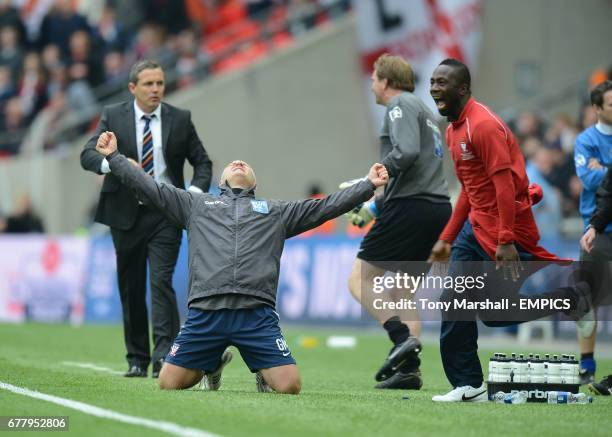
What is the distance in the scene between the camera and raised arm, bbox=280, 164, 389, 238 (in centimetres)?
918

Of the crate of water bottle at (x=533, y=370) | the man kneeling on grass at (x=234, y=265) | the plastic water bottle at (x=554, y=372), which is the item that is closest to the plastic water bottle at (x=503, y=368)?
the crate of water bottle at (x=533, y=370)

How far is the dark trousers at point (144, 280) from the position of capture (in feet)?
36.0

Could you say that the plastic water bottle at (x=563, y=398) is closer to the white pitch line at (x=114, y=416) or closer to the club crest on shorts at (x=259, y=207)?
the club crest on shorts at (x=259, y=207)

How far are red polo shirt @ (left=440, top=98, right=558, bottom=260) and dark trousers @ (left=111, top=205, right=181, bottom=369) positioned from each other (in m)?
2.78

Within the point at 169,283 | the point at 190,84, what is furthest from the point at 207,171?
the point at 190,84

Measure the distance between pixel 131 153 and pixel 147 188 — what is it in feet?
6.15

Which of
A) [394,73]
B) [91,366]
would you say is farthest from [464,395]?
[91,366]

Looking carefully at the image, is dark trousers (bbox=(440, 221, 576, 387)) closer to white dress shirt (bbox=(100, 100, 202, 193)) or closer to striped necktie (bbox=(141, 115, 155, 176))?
white dress shirt (bbox=(100, 100, 202, 193))

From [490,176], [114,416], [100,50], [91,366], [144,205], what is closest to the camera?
[114,416]

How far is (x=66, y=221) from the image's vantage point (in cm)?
2569

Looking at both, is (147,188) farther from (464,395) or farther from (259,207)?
(464,395)

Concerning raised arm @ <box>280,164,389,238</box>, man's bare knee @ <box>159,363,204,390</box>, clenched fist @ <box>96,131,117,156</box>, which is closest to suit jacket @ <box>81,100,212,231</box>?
clenched fist @ <box>96,131,117,156</box>

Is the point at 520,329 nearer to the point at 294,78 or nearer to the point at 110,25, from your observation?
the point at 294,78

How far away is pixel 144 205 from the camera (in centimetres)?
1114
